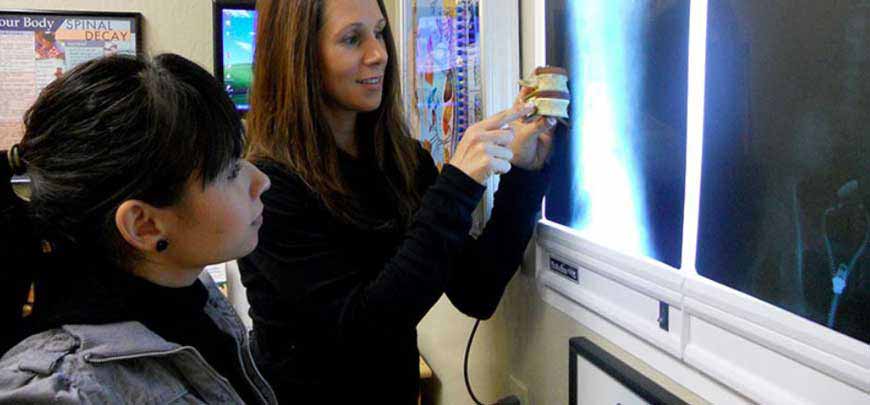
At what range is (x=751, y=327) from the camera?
0.60 meters

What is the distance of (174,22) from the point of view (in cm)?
234

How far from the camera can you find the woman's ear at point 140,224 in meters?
0.65

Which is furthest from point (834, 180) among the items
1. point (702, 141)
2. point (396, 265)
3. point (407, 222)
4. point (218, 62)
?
point (218, 62)

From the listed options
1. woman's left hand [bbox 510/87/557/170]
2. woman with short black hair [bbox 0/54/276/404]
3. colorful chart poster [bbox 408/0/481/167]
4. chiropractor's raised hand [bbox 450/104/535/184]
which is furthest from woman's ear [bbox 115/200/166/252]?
colorful chart poster [bbox 408/0/481/167]

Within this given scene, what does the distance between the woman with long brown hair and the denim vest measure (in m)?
0.24

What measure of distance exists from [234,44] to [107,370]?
6.39 feet

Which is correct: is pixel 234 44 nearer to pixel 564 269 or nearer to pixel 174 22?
pixel 174 22

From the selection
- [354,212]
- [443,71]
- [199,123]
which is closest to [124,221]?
[199,123]

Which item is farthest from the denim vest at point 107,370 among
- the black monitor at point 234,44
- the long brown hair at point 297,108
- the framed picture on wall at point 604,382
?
the black monitor at point 234,44

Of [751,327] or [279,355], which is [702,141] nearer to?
[751,327]

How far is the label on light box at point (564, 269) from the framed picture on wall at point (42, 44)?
1864mm

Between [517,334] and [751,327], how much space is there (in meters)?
0.60

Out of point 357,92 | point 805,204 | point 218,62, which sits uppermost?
point 218,62

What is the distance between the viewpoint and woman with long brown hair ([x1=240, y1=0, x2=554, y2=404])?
0.90m
